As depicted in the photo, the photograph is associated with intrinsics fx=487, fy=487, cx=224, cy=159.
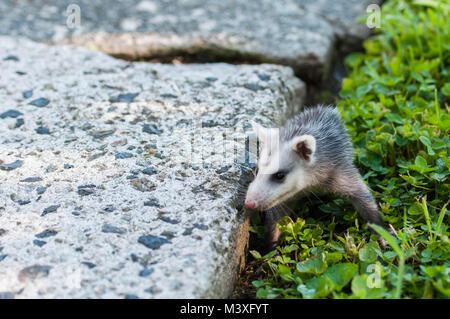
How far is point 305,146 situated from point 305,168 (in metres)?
0.15

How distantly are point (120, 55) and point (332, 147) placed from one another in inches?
82.3

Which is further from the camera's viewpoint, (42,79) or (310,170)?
(42,79)

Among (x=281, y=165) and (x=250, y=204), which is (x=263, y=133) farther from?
(x=250, y=204)

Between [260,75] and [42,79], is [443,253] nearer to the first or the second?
[260,75]

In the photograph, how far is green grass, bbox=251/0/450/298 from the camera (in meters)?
2.16

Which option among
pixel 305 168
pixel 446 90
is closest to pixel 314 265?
pixel 305 168

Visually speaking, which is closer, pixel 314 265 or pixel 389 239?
pixel 389 239

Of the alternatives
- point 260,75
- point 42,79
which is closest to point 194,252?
point 260,75

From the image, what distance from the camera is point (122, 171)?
2.62 m

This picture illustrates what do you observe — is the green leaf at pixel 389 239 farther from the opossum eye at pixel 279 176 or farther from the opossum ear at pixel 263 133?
the opossum ear at pixel 263 133

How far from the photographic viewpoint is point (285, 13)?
462 cm

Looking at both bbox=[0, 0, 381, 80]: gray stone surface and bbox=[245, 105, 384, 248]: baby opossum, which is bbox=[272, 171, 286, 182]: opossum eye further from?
bbox=[0, 0, 381, 80]: gray stone surface

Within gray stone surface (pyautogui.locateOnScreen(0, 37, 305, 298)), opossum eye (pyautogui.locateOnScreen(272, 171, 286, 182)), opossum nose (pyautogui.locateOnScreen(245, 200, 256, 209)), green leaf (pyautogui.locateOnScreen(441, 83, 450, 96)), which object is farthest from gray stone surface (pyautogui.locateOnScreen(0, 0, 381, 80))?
opossum nose (pyautogui.locateOnScreen(245, 200, 256, 209))
